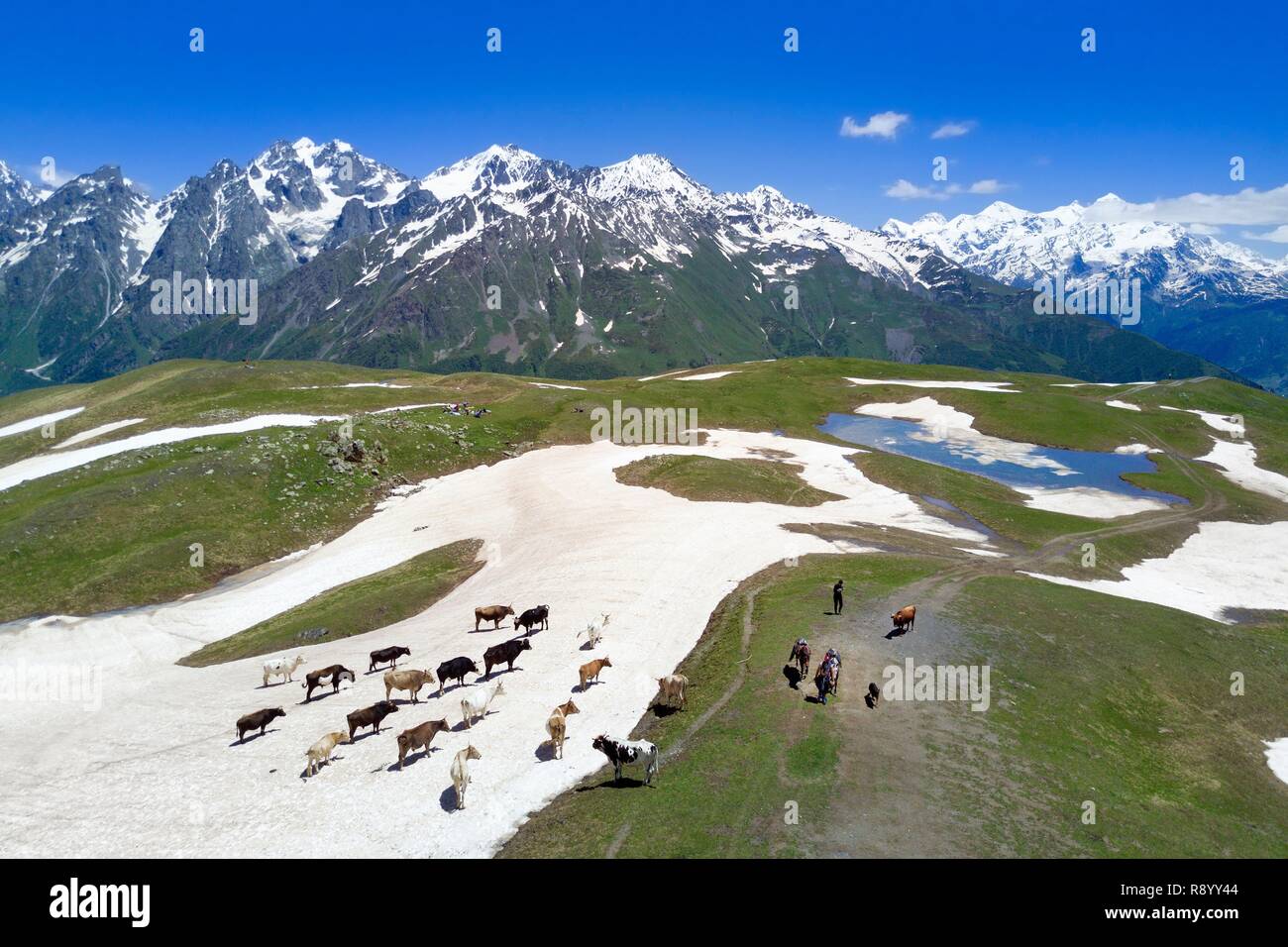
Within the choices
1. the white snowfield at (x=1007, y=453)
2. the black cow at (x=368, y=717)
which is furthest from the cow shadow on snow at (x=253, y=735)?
the white snowfield at (x=1007, y=453)

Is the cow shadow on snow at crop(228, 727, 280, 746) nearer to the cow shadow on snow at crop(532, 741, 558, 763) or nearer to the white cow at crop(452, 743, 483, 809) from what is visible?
the white cow at crop(452, 743, 483, 809)

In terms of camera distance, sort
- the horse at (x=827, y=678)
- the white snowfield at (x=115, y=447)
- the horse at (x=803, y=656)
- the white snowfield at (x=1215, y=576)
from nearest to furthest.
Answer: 1. the horse at (x=827, y=678)
2. the horse at (x=803, y=656)
3. the white snowfield at (x=1215, y=576)
4. the white snowfield at (x=115, y=447)

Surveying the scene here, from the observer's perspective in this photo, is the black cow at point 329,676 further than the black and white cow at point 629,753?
Yes

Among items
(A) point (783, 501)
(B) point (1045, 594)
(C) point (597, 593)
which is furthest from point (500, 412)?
(B) point (1045, 594)

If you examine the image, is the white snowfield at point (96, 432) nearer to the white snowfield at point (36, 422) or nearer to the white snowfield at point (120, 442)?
the white snowfield at point (120, 442)

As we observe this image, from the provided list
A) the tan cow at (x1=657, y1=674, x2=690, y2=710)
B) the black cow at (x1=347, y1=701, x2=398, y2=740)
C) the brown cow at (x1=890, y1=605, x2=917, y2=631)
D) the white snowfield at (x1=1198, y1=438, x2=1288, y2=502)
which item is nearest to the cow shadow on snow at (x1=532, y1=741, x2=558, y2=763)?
the tan cow at (x1=657, y1=674, x2=690, y2=710)

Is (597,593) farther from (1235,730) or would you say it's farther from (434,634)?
(1235,730)
